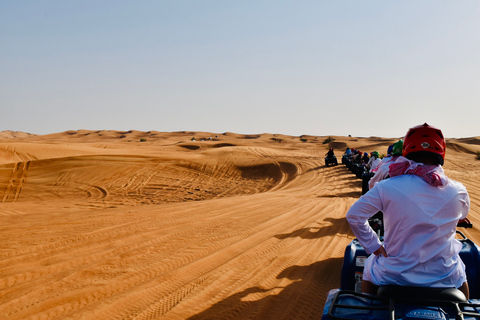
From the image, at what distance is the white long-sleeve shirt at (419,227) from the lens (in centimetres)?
254

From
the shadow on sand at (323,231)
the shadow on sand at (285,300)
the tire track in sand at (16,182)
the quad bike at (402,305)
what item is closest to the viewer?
the quad bike at (402,305)

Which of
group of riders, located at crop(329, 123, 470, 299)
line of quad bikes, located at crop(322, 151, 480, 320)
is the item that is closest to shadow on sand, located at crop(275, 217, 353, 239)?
group of riders, located at crop(329, 123, 470, 299)

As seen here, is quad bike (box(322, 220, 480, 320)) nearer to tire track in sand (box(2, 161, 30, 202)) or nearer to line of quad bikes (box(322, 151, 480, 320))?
line of quad bikes (box(322, 151, 480, 320))

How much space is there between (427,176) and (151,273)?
413cm

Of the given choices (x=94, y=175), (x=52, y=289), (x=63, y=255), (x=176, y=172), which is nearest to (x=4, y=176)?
(x=94, y=175)

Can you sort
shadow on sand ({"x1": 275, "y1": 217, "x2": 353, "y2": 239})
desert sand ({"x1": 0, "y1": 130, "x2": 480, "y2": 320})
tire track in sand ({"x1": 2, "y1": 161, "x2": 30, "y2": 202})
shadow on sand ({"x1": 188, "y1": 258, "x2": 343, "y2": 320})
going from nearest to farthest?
shadow on sand ({"x1": 188, "y1": 258, "x2": 343, "y2": 320}) < desert sand ({"x1": 0, "y1": 130, "x2": 480, "y2": 320}) < shadow on sand ({"x1": 275, "y1": 217, "x2": 353, "y2": 239}) < tire track in sand ({"x1": 2, "y1": 161, "x2": 30, "y2": 202})

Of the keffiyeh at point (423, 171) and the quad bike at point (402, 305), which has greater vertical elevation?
the keffiyeh at point (423, 171)

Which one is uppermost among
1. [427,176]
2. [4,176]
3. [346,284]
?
[427,176]

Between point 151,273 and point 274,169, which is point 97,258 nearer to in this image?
point 151,273

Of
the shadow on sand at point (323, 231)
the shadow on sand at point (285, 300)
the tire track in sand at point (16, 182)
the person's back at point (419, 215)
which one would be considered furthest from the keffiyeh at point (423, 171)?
the tire track in sand at point (16, 182)

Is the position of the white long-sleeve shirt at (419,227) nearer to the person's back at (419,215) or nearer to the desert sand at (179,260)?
the person's back at (419,215)

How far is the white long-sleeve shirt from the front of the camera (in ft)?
8.34

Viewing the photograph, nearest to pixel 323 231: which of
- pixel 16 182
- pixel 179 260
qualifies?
pixel 179 260

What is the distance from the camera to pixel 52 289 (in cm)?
482
